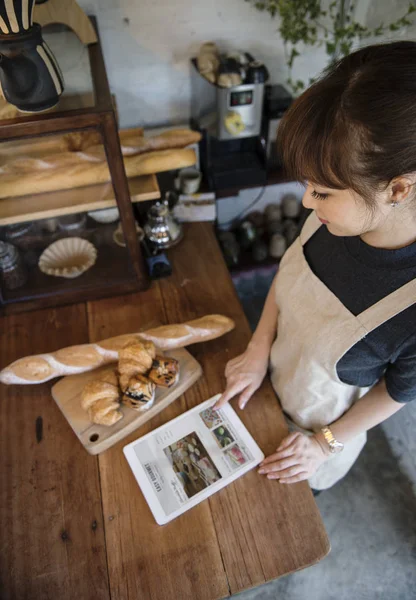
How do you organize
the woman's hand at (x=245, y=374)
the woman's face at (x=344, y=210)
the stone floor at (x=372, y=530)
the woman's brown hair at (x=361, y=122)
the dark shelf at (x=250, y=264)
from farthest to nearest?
the dark shelf at (x=250, y=264) < the stone floor at (x=372, y=530) < the woman's hand at (x=245, y=374) < the woman's face at (x=344, y=210) < the woman's brown hair at (x=361, y=122)

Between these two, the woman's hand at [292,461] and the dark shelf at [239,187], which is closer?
the woman's hand at [292,461]

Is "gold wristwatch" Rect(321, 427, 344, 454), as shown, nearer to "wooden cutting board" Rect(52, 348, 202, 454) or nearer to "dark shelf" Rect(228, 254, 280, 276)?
"wooden cutting board" Rect(52, 348, 202, 454)

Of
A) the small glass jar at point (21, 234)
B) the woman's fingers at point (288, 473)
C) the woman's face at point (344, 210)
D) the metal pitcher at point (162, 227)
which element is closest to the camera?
the woman's face at point (344, 210)

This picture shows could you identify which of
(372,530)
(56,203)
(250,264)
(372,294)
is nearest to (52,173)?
(56,203)

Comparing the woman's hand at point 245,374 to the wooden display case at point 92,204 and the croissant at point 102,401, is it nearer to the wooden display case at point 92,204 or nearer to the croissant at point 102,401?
the croissant at point 102,401

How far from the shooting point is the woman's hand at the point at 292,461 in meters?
0.84

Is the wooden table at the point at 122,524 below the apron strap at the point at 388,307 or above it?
below

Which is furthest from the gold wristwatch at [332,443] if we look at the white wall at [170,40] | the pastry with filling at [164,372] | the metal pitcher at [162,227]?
the white wall at [170,40]

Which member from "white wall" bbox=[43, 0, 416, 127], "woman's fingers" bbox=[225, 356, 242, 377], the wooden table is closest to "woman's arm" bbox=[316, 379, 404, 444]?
the wooden table

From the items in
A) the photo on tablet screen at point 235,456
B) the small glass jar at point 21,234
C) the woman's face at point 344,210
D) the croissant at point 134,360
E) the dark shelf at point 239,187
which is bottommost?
the photo on tablet screen at point 235,456

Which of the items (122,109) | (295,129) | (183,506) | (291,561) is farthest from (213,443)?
(122,109)

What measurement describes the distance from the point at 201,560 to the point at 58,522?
0.28 m

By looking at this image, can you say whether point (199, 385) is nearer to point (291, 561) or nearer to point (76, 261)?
point (291, 561)

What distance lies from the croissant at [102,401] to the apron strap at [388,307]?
53 centimetres
